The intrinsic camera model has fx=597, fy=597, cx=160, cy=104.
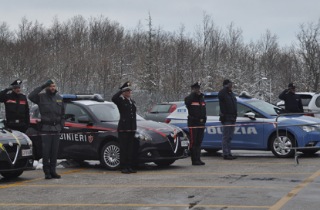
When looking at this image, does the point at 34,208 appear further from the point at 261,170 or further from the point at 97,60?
the point at 97,60

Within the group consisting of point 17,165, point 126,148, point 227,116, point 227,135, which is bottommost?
point 17,165

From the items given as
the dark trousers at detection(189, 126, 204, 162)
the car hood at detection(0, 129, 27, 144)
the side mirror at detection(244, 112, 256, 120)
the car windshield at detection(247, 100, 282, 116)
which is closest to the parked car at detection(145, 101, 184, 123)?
the car windshield at detection(247, 100, 282, 116)

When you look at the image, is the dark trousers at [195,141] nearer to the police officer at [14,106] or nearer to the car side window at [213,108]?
the car side window at [213,108]

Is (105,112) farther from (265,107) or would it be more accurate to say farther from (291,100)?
(291,100)

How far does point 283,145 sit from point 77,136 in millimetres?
4946

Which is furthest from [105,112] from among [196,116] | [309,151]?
[309,151]

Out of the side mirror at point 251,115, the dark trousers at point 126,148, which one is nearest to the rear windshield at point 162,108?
the side mirror at point 251,115

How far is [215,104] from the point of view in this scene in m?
15.8

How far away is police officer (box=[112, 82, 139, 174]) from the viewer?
12.0 metres

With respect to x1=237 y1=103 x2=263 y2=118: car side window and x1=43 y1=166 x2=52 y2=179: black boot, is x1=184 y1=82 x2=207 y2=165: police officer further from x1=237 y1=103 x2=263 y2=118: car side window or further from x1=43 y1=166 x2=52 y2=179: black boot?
x1=43 y1=166 x2=52 y2=179: black boot

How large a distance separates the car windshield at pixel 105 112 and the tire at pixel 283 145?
3.51 metres

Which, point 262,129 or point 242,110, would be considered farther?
point 242,110

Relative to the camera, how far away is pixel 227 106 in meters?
14.5

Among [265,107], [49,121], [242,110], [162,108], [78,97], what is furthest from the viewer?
[162,108]
